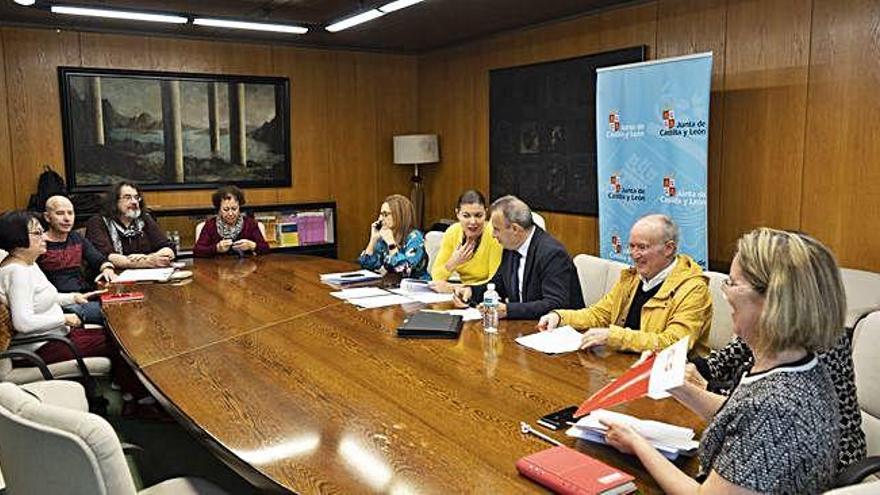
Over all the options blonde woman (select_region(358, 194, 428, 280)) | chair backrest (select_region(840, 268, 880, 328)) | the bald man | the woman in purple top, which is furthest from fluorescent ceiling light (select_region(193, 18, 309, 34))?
chair backrest (select_region(840, 268, 880, 328))

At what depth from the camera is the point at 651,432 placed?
1699mm

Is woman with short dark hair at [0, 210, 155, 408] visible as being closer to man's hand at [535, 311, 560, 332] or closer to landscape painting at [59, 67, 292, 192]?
man's hand at [535, 311, 560, 332]

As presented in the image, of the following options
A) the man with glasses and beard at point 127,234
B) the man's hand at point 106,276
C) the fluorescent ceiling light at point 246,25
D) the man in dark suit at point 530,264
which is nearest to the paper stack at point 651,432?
the man in dark suit at point 530,264

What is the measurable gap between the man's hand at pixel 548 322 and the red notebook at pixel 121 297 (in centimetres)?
218

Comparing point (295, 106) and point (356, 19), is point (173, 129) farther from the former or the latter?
point (356, 19)

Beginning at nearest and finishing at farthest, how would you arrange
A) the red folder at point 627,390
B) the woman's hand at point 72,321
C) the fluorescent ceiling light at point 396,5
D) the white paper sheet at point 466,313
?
1. the red folder at point 627,390
2. the white paper sheet at point 466,313
3. the woman's hand at point 72,321
4. the fluorescent ceiling light at point 396,5

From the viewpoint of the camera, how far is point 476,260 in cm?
393

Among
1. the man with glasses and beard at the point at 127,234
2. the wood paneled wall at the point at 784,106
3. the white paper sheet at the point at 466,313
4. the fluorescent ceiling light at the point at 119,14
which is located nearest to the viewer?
the white paper sheet at the point at 466,313

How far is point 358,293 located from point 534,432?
77.5 inches

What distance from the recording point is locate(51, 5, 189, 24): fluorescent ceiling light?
4.73 metres

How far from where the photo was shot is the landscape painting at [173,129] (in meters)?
5.85

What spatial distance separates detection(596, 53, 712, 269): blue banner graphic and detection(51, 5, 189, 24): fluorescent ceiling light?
10.6 ft

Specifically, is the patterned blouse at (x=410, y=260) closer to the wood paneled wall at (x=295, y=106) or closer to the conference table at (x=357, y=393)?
the conference table at (x=357, y=393)

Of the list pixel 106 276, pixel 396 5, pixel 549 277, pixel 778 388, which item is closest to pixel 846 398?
pixel 778 388
